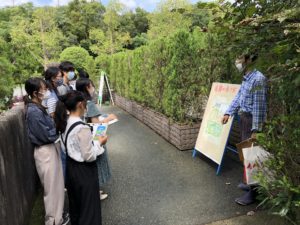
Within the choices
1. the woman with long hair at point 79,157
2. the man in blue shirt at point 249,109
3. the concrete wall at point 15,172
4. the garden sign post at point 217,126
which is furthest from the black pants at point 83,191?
the garden sign post at point 217,126

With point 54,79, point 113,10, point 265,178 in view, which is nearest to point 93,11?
point 113,10

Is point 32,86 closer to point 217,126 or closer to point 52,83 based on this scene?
point 52,83

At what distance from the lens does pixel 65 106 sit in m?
3.30

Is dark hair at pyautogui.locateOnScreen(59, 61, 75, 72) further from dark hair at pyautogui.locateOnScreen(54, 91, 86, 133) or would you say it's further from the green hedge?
the green hedge

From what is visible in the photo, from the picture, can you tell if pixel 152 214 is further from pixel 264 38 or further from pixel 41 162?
pixel 264 38

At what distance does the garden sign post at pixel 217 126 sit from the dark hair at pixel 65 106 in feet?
8.98

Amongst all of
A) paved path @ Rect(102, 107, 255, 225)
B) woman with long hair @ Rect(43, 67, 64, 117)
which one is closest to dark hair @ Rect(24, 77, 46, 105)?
woman with long hair @ Rect(43, 67, 64, 117)

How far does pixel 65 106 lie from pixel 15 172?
99 centimetres

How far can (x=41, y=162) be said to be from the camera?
354 cm

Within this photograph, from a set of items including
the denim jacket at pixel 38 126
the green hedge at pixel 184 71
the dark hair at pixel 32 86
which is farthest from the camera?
the green hedge at pixel 184 71

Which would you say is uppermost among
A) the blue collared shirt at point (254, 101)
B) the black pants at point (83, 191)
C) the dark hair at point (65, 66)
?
the dark hair at point (65, 66)

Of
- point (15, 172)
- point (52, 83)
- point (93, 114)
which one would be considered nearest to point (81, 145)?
point (15, 172)

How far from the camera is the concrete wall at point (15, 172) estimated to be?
2.95 metres

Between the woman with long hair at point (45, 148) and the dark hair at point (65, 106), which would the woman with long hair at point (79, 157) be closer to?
the dark hair at point (65, 106)
